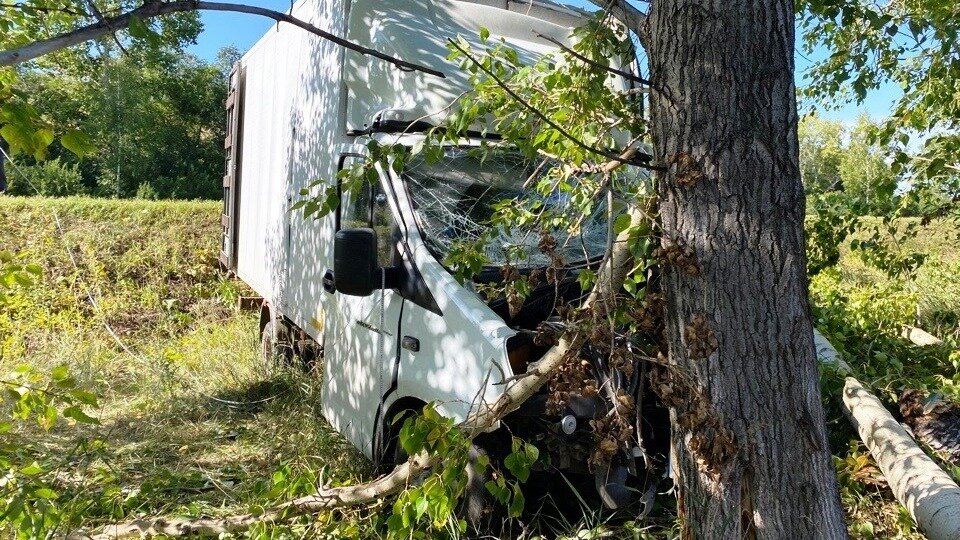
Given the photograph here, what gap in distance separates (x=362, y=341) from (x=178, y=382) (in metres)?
3.15

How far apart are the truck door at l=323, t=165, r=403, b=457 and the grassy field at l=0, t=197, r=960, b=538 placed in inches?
11.6

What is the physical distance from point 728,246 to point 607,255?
411 mm

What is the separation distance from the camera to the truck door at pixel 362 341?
4.02 meters

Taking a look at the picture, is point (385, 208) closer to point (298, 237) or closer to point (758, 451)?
point (298, 237)

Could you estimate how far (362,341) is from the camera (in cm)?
432

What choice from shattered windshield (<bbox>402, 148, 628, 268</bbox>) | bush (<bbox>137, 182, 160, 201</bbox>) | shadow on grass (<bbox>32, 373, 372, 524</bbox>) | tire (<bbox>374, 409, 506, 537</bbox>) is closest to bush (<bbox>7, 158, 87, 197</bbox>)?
bush (<bbox>137, 182, 160, 201</bbox>)

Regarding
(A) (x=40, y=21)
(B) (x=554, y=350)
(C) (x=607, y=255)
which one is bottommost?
(B) (x=554, y=350)

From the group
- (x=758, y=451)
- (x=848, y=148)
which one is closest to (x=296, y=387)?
(x=758, y=451)

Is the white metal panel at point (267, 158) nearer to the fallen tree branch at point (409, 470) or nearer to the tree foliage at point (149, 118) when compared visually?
the fallen tree branch at point (409, 470)

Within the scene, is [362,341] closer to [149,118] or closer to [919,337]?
[919,337]

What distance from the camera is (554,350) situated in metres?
2.47

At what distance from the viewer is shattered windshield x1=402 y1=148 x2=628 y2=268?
153 inches

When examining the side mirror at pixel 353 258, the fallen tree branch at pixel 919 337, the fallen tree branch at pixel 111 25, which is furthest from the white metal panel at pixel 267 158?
the fallen tree branch at pixel 919 337

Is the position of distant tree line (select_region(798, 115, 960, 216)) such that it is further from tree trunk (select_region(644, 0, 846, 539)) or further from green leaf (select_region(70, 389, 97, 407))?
green leaf (select_region(70, 389, 97, 407))
